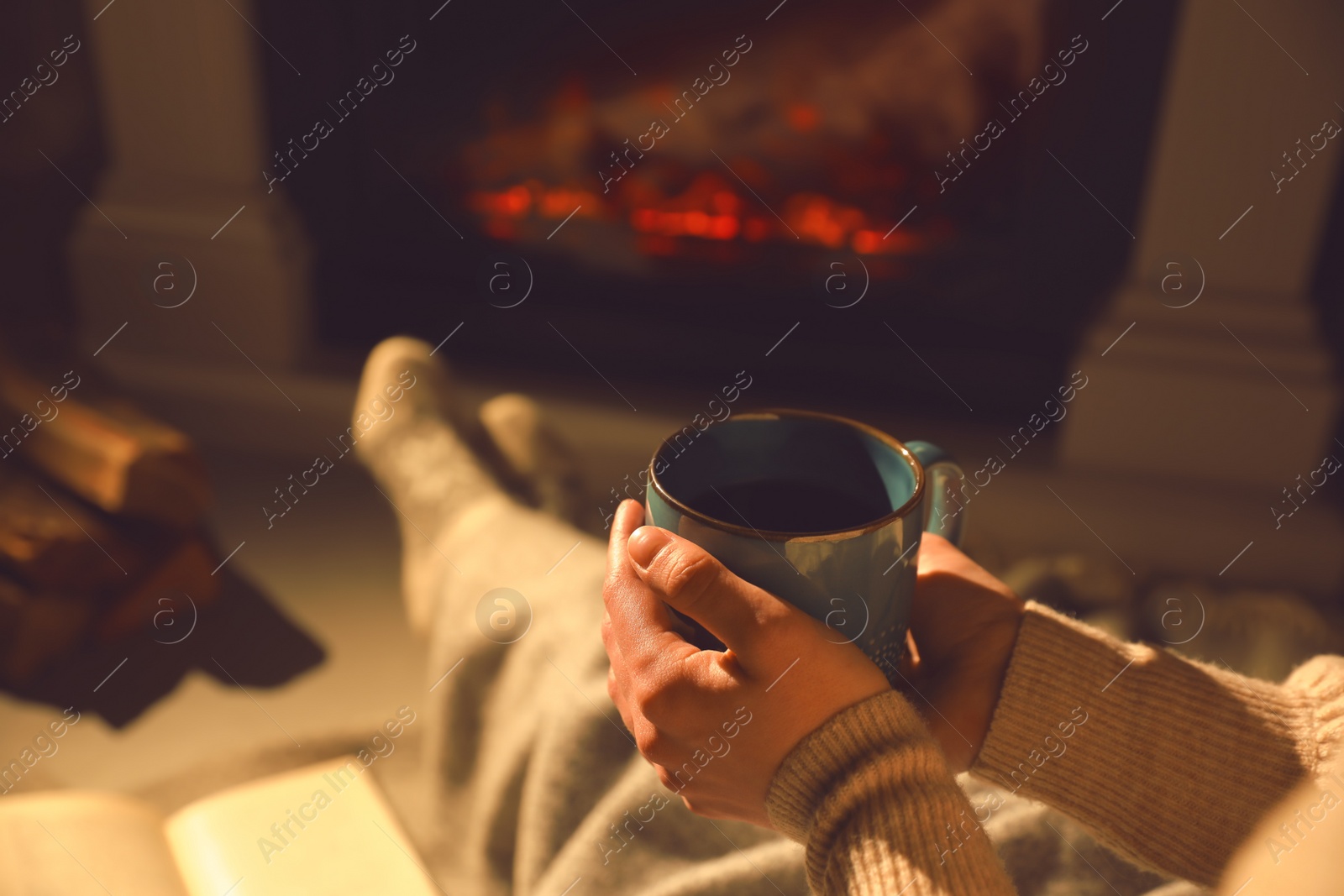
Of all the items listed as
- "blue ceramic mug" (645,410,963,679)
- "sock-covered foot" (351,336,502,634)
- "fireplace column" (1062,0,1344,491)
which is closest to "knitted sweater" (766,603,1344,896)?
"blue ceramic mug" (645,410,963,679)

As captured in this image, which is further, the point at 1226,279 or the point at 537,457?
the point at 1226,279

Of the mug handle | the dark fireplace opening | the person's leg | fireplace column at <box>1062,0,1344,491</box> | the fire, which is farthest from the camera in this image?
the fire

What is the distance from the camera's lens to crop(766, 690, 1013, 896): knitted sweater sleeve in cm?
47

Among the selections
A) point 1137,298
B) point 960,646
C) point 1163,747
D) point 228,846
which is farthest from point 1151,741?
point 1137,298

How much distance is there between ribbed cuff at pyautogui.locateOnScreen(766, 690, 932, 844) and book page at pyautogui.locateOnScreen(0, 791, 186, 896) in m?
0.40

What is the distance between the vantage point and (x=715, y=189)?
1.75m

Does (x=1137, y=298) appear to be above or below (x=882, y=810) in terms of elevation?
below

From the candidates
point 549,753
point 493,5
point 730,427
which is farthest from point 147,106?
point 730,427

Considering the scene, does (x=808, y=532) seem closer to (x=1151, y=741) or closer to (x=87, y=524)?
(x=1151, y=741)

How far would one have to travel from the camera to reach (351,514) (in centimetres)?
164

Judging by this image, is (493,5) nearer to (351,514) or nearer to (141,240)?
(141,240)

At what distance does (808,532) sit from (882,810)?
0.13 meters

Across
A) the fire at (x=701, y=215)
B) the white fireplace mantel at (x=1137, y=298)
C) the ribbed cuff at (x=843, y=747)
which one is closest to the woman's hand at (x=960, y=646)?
the ribbed cuff at (x=843, y=747)

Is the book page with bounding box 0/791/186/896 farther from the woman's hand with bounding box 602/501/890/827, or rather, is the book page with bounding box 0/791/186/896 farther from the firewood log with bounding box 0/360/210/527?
the firewood log with bounding box 0/360/210/527
